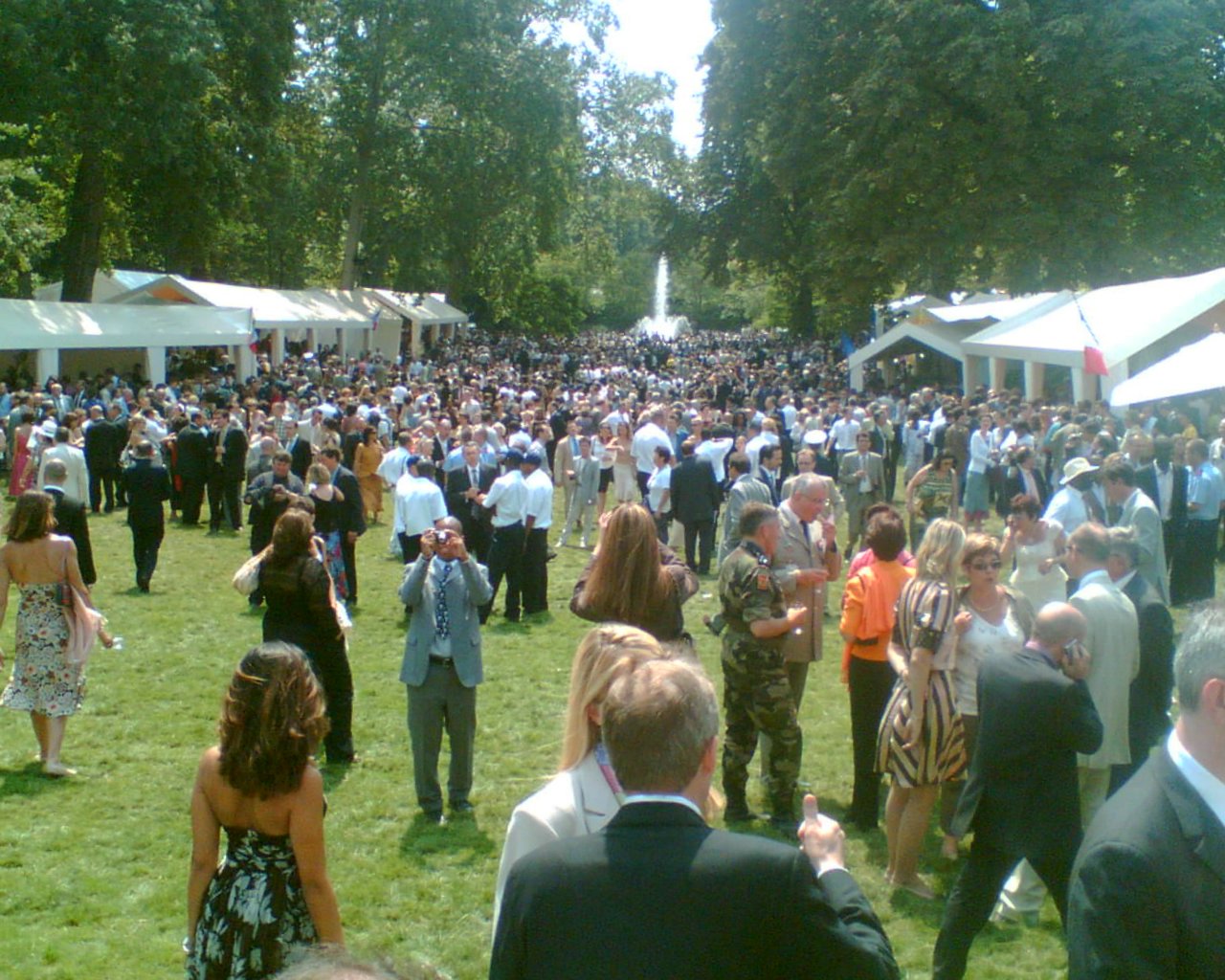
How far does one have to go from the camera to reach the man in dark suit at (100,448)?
1710 cm

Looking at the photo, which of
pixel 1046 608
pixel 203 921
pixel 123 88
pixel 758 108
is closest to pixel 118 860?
pixel 203 921

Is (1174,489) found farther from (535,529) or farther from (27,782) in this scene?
(27,782)

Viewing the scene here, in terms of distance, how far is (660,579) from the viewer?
521 cm

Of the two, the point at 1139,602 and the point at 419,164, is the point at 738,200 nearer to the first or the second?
the point at 419,164

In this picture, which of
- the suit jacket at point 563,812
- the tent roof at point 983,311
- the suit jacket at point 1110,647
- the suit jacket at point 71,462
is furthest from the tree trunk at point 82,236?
the suit jacket at point 563,812

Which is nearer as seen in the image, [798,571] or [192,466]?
[798,571]

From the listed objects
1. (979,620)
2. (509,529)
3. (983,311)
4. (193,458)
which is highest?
(983,311)

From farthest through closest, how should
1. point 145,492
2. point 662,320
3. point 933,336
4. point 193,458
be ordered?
point 662,320 → point 933,336 → point 193,458 → point 145,492

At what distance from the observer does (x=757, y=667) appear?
236 inches

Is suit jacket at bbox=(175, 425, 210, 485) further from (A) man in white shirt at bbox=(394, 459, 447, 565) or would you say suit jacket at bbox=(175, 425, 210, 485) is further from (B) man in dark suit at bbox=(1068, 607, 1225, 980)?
(B) man in dark suit at bbox=(1068, 607, 1225, 980)

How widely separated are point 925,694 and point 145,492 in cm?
909

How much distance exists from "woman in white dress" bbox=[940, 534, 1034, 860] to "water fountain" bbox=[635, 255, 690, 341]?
3311 inches

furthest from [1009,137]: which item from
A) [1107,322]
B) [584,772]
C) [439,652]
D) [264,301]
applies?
[584,772]

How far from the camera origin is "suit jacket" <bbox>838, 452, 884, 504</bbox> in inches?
548
